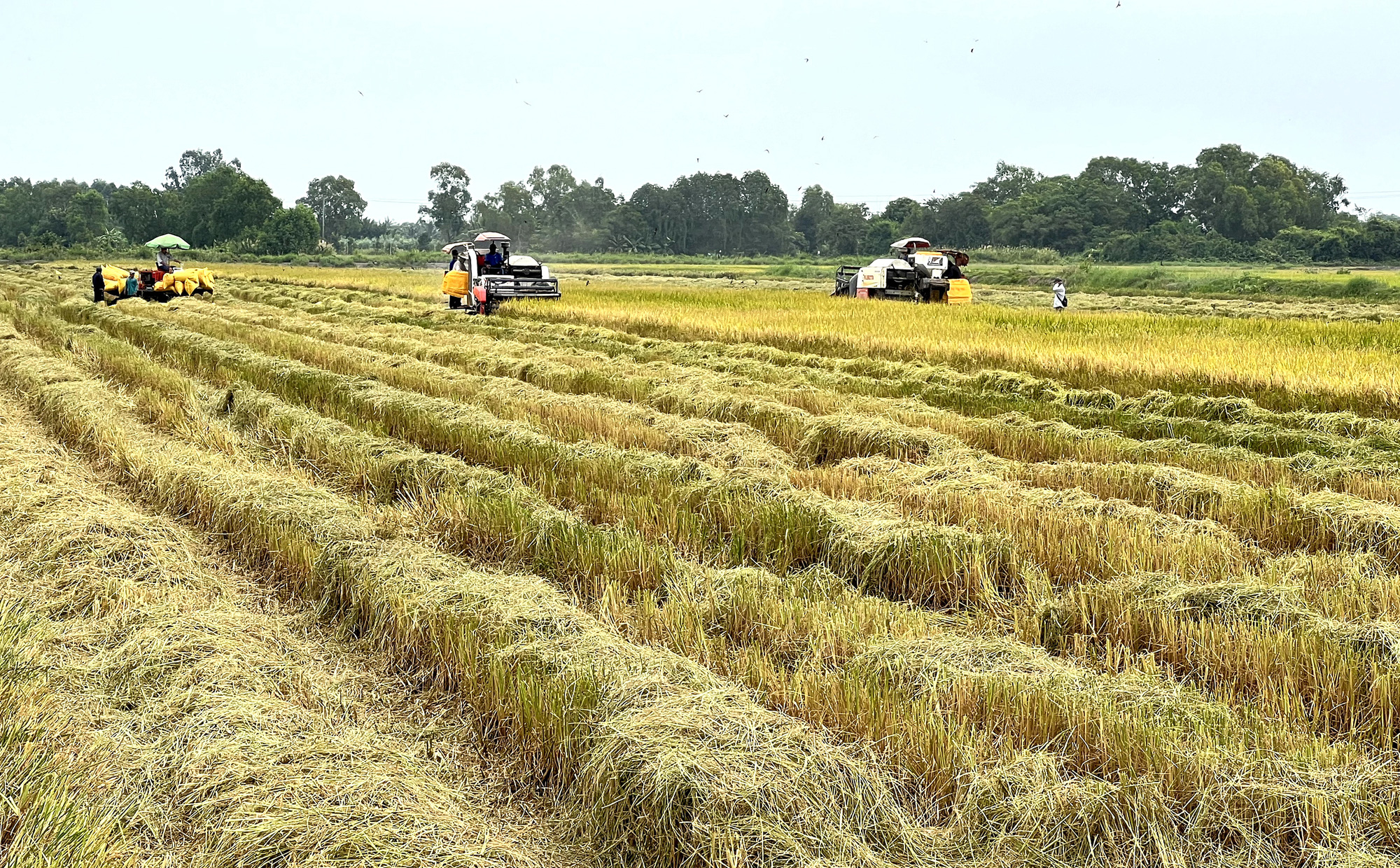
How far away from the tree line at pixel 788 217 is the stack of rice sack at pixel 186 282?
60.3m

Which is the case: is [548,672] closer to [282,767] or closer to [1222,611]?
[282,767]

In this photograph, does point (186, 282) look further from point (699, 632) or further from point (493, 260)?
point (699, 632)

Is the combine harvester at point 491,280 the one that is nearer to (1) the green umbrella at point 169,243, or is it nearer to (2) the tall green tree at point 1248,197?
(1) the green umbrella at point 169,243

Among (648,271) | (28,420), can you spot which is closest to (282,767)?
(28,420)

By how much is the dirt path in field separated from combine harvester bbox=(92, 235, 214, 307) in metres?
21.1

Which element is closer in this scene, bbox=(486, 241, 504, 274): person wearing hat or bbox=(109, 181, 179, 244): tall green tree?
bbox=(486, 241, 504, 274): person wearing hat

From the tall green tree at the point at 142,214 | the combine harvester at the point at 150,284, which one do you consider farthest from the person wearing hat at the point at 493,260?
the tall green tree at the point at 142,214

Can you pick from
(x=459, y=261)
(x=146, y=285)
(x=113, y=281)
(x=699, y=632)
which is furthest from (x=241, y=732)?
(x=146, y=285)

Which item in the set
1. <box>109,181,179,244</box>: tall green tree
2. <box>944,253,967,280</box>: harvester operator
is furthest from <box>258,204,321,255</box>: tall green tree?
<box>944,253,967,280</box>: harvester operator

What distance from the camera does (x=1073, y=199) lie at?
8188cm

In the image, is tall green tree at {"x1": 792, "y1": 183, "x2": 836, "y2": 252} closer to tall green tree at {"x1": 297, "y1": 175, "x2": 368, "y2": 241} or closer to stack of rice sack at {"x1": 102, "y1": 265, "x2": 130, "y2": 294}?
tall green tree at {"x1": 297, "y1": 175, "x2": 368, "y2": 241}

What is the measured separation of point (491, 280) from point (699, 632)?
66.9 ft

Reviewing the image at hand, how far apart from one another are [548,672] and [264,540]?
266 centimetres

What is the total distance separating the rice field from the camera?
2.92 m
